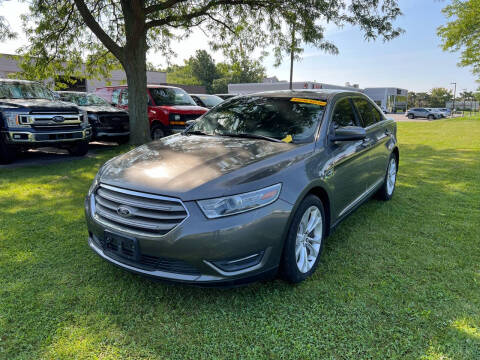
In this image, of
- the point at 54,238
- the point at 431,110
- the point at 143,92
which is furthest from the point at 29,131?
the point at 431,110

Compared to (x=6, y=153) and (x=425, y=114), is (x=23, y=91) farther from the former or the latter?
(x=425, y=114)

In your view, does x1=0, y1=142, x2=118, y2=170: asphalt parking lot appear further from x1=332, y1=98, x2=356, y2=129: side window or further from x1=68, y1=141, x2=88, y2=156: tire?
x1=332, y1=98, x2=356, y2=129: side window

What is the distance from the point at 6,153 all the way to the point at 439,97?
11870cm

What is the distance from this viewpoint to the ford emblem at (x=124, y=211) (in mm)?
2293

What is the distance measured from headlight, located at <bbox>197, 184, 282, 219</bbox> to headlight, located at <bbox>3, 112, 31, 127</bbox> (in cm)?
647

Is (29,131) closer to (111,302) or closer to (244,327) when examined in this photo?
(111,302)

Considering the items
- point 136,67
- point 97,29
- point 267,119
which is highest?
point 97,29

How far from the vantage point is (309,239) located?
2.78 meters

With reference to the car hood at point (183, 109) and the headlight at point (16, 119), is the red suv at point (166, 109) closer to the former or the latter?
the car hood at point (183, 109)

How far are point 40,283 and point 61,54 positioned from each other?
10693mm

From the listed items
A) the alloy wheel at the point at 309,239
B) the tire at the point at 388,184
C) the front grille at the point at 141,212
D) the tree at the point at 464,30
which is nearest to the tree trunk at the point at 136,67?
the tire at the point at 388,184

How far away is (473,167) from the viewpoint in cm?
732

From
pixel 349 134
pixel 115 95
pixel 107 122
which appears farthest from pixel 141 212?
pixel 115 95

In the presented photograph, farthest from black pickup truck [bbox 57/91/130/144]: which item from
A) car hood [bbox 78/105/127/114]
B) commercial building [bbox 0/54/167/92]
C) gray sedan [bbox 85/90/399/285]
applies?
commercial building [bbox 0/54/167/92]
